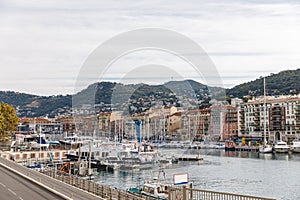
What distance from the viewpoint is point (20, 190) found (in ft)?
69.9

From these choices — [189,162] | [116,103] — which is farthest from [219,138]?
[189,162]

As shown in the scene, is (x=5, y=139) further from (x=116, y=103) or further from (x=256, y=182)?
(x=256, y=182)

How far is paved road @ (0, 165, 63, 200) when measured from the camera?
749 inches

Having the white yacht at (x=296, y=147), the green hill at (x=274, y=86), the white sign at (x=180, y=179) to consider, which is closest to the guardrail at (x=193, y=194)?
the white sign at (x=180, y=179)

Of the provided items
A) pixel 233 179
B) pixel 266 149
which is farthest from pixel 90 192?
pixel 266 149

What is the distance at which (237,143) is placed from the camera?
309 feet

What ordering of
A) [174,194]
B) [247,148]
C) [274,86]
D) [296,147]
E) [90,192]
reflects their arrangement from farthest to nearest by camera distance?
[274,86] < [247,148] < [296,147] < [90,192] < [174,194]

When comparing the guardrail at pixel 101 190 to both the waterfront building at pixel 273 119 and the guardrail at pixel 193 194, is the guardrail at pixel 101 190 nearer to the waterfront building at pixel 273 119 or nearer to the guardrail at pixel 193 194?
the guardrail at pixel 193 194

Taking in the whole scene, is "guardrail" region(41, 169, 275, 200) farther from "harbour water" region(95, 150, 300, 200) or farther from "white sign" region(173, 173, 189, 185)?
"harbour water" region(95, 150, 300, 200)

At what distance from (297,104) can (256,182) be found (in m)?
58.4

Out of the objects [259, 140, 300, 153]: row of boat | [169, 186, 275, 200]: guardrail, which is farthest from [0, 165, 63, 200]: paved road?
[259, 140, 300, 153]: row of boat

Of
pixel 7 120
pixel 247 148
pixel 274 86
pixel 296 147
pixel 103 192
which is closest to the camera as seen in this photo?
pixel 103 192

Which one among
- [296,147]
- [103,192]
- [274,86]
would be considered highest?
[274,86]

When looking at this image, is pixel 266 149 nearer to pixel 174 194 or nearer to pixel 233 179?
pixel 233 179
